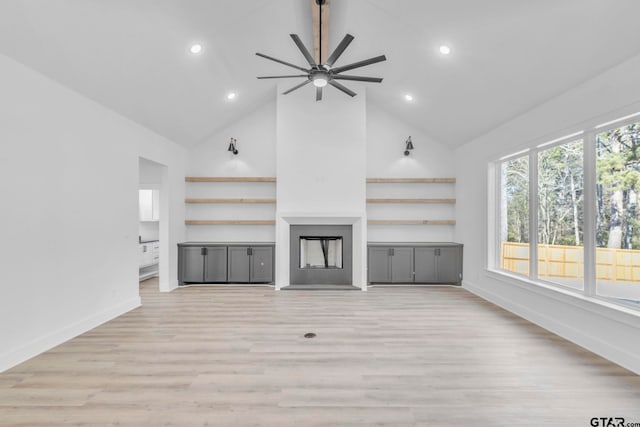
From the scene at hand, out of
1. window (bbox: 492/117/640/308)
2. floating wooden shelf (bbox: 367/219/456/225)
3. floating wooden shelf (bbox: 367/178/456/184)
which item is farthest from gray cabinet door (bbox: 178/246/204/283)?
window (bbox: 492/117/640/308)

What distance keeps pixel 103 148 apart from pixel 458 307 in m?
5.40

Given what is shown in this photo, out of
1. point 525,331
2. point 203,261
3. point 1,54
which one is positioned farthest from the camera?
point 203,261

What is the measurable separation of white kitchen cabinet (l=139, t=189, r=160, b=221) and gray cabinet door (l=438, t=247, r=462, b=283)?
6.26m

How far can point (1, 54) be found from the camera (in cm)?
264

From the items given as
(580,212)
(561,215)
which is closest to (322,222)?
(561,215)

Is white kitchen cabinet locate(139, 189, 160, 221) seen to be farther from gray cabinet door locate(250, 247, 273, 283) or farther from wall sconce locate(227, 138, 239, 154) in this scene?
gray cabinet door locate(250, 247, 273, 283)

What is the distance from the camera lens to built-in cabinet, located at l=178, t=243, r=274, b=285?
5.95m

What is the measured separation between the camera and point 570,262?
349 centimetres

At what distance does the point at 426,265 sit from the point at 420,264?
0.39 ft

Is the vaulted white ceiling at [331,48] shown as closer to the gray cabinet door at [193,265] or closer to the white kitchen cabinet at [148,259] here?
the gray cabinet door at [193,265]

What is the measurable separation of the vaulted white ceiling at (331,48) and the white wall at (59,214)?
30 cm

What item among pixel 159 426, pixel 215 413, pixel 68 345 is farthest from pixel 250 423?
pixel 68 345

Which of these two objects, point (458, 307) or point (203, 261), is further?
point (203, 261)

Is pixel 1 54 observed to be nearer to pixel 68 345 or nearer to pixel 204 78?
pixel 204 78
